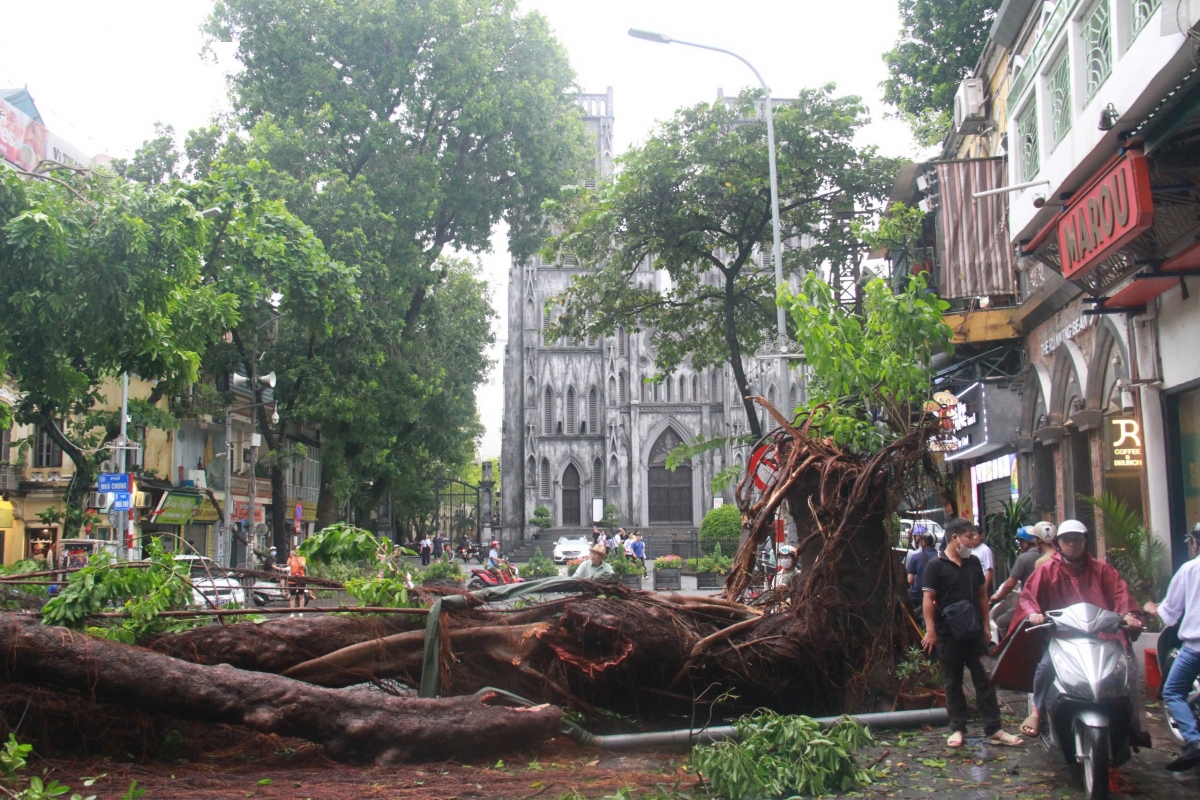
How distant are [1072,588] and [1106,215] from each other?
4.10 metres

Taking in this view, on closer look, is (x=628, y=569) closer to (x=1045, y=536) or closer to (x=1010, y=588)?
(x=1010, y=588)

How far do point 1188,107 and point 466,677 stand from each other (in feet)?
21.8

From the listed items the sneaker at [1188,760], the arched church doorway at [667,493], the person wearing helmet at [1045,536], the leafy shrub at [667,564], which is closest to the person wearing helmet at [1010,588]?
the person wearing helmet at [1045,536]

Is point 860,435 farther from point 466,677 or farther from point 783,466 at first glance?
point 466,677

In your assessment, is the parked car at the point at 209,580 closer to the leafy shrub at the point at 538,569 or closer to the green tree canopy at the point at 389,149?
the green tree canopy at the point at 389,149

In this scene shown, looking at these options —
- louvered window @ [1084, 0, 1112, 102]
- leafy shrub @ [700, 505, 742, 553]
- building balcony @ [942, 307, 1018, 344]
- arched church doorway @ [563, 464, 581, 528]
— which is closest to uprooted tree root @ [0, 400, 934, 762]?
louvered window @ [1084, 0, 1112, 102]

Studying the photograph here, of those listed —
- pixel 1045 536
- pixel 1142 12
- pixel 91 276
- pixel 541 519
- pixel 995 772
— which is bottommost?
pixel 995 772

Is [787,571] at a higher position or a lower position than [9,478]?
lower

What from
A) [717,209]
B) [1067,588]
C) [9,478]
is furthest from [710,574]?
[1067,588]

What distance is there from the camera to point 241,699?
6.02 meters

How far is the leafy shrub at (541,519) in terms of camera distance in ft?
173

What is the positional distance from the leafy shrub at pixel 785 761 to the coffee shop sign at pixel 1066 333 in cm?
911

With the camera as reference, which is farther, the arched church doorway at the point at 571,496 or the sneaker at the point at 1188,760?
the arched church doorway at the point at 571,496

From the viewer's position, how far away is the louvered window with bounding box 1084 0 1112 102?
938 centimetres
